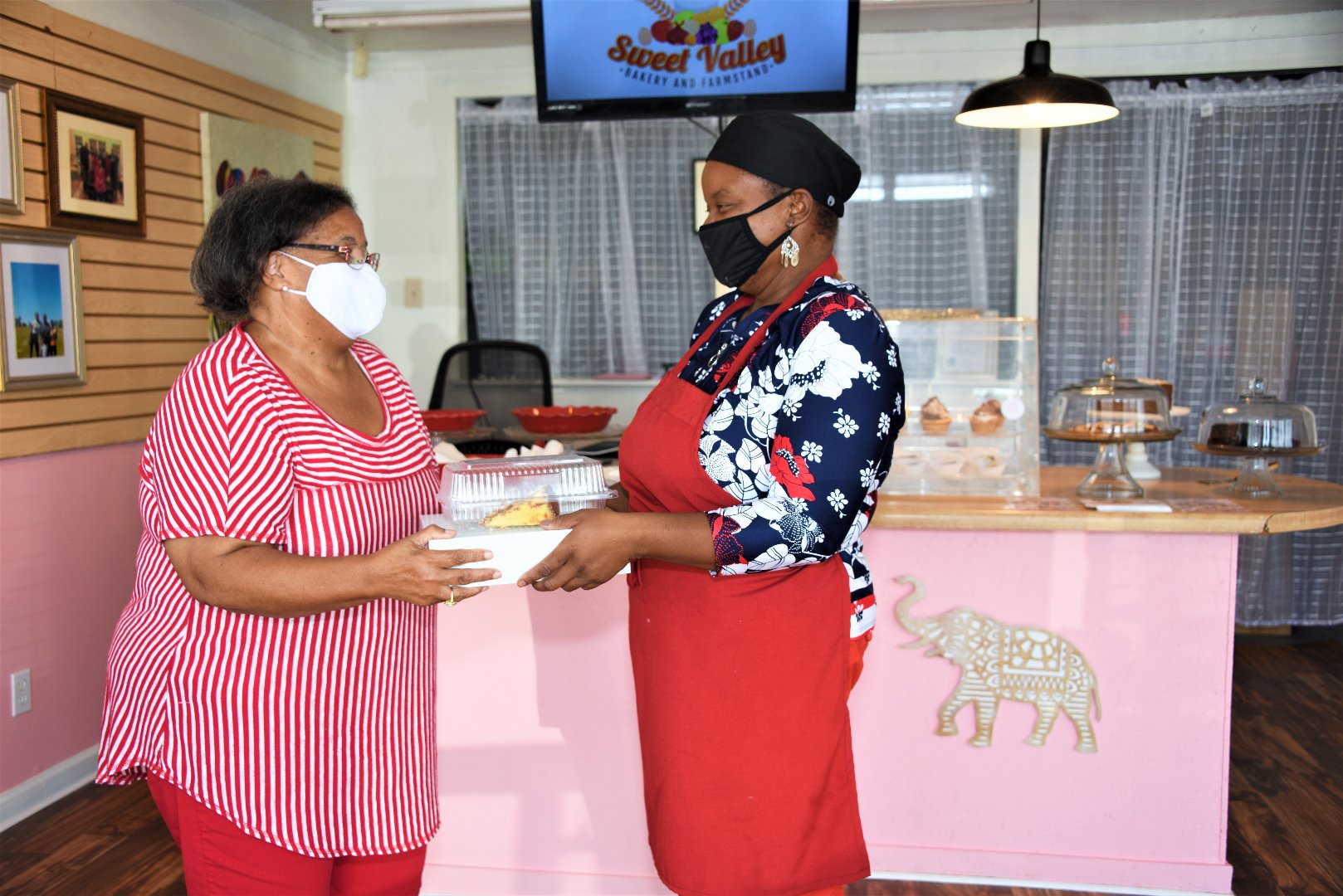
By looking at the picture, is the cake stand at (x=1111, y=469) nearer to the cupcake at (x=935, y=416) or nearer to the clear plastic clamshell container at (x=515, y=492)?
the cupcake at (x=935, y=416)

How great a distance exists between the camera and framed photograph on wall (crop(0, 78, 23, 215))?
9.98ft

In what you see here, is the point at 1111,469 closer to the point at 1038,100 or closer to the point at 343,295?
the point at 1038,100

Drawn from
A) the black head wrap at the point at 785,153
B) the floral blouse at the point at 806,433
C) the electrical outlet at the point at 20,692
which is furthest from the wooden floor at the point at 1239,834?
the black head wrap at the point at 785,153

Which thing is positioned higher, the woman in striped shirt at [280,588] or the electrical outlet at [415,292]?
the electrical outlet at [415,292]

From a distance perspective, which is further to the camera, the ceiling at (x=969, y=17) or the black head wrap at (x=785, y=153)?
the ceiling at (x=969, y=17)

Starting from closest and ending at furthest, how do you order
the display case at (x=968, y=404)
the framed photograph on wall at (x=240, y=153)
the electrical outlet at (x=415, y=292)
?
the display case at (x=968, y=404), the framed photograph on wall at (x=240, y=153), the electrical outlet at (x=415, y=292)

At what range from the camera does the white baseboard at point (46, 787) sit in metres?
3.15

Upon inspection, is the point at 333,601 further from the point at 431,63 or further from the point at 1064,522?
the point at 431,63

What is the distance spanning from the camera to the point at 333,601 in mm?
1391

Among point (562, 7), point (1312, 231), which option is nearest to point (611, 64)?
point (562, 7)

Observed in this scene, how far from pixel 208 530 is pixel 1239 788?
320 centimetres

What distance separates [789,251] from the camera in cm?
158

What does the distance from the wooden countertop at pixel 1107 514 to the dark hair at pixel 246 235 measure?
153 cm

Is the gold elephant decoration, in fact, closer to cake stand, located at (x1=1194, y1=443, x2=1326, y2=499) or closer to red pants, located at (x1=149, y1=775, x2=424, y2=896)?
cake stand, located at (x1=1194, y1=443, x2=1326, y2=499)
